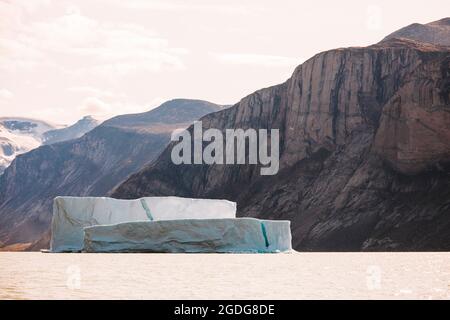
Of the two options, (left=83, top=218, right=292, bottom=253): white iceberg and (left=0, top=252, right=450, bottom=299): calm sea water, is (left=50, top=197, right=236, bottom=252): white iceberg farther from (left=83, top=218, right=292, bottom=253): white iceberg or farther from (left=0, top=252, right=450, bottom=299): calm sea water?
(left=0, top=252, right=450, bottom=299): calm sea water

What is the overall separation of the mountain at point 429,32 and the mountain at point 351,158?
99.5 ft

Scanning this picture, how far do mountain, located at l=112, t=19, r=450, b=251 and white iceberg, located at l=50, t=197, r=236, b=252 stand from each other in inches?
1365

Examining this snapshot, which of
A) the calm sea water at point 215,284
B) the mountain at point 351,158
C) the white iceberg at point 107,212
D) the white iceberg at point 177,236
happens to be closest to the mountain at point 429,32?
the mountain at point 351,158

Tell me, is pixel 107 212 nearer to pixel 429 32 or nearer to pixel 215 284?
pixel 215 284

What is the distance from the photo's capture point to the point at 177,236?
197 ft

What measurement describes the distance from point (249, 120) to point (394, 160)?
33319 mm

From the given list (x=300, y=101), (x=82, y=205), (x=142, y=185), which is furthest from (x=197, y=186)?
(x=82, y=205)

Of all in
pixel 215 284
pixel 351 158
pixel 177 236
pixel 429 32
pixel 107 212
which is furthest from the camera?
pixel 429 32

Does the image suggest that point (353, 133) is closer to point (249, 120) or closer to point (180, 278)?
point (249, 120)

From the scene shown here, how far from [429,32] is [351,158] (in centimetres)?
5714

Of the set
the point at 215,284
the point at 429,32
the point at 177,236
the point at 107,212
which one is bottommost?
the point at 177,236

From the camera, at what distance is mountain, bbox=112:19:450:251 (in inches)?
4067

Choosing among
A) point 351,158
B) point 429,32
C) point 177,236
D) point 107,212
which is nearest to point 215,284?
point 177,236

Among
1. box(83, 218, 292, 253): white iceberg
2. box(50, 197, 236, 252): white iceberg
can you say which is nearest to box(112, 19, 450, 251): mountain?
box(50, 197, 236, 252): white iceberg
